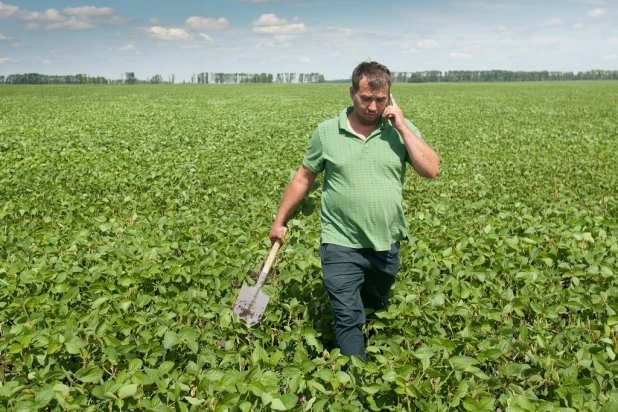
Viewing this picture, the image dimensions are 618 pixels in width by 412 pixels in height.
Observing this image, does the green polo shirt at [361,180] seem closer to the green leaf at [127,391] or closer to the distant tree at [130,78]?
the green leaf at [127,391]

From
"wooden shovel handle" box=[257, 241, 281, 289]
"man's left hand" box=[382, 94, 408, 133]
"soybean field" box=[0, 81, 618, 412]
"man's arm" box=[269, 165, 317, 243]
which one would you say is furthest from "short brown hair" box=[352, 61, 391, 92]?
"wooden shovel handle" box=[257, 241, 281, 289]

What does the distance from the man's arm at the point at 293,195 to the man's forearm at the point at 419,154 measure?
616mm

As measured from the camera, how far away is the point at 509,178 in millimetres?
8609

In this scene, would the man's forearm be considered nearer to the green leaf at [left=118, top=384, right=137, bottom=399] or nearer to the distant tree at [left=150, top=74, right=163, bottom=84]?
the green leaf at [left=118, top=384, right=137, bottom=399]

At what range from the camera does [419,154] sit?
2.64m

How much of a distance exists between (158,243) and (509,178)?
6.25 metres

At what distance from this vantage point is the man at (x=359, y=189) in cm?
267

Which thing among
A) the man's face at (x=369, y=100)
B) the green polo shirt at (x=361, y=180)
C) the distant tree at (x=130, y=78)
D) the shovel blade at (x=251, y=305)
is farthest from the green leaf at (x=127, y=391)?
the distant tree at (x=130, y=78)

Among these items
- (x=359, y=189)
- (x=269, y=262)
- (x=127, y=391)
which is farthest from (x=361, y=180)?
(x=127, y=391)


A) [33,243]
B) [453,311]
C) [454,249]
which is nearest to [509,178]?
[454,249]

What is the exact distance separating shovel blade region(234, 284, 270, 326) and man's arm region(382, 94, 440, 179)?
1234mm

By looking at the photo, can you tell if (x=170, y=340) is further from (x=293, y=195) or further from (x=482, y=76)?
(x=482, y=76)

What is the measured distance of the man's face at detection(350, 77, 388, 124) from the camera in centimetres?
257

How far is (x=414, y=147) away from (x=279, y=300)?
1.73 meters
